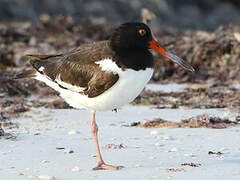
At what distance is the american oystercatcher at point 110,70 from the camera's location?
5.59 m

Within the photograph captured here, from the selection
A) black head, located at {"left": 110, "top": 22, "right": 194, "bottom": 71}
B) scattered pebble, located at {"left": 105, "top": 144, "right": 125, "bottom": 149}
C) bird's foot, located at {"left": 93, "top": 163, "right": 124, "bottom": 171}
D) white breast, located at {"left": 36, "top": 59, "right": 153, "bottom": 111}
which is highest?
black head, located at {"left": 110, "top": 22, "right": 194, "bottom": 71}

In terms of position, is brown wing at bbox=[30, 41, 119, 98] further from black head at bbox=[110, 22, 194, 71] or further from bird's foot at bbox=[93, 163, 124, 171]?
bird's foot at bbox=[93, 163, 124, 171]

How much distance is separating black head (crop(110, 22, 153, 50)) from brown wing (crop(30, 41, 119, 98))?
0.33 ft

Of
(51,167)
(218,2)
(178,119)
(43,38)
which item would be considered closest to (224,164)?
(51,167)

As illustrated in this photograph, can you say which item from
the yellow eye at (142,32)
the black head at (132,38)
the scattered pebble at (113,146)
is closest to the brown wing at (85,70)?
the black head at (132,38)

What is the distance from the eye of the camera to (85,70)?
19.6 ft

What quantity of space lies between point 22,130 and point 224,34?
5.40 m

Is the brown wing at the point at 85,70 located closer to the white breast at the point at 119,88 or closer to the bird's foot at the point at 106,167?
the white breast at the point at 119,88

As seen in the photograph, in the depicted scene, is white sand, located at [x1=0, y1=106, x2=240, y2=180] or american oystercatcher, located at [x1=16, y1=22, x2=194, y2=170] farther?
american oystercatcher, located at [x1=16, y1=22, x2=194, y2=170]

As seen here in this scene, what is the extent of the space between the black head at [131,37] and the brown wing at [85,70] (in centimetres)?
10

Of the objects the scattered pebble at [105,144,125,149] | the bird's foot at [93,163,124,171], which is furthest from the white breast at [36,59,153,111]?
the bird's foot at [93,163,124,171]

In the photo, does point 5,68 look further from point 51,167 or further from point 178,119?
point 51,167

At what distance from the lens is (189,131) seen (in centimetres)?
682

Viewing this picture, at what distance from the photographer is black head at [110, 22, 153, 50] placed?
18.9 ft
